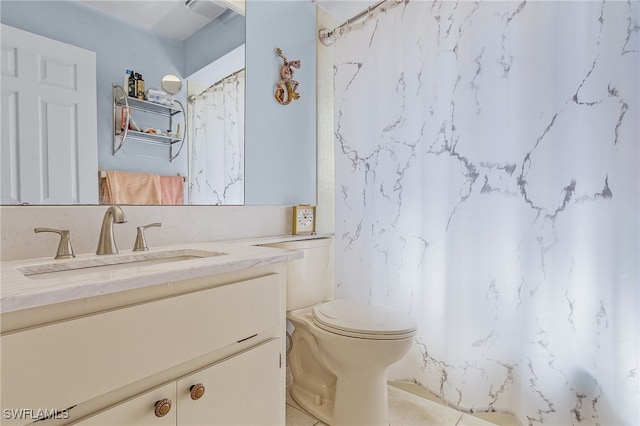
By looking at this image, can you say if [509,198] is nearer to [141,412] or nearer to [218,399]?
[218,399]

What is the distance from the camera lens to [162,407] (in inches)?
28.4

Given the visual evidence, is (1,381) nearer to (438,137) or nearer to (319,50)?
(438,137)

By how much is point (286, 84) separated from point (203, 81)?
54 cm

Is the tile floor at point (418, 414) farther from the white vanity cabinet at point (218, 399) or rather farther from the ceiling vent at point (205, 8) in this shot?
the ceiling vent at point (205, 8)

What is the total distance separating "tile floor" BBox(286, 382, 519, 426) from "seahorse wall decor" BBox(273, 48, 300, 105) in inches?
64.1

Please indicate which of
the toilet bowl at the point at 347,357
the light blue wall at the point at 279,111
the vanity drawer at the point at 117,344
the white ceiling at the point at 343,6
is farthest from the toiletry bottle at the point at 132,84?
Answer: the white ceiling at the point at 343,6

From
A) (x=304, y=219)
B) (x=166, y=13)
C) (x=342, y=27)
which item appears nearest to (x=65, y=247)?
(x=166, y=13)

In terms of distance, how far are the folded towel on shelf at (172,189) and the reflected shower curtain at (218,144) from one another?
4 cm

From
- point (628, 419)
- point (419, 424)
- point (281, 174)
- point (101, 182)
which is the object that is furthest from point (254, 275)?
point (628, 419)

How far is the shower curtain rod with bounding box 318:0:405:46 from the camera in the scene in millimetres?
1609

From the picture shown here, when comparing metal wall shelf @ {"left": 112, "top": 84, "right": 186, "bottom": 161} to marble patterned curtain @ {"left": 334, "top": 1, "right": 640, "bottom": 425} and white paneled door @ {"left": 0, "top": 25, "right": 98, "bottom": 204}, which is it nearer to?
white paneled door @ {"left": 0, "top": 25, "right": 98, "bottom": 204}

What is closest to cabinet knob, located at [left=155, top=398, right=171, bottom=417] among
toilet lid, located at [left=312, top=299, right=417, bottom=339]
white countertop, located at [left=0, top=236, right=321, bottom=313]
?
white countertop, located at [left=0, top=236, right=321, bottom=313]

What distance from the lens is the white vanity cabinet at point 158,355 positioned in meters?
0.56

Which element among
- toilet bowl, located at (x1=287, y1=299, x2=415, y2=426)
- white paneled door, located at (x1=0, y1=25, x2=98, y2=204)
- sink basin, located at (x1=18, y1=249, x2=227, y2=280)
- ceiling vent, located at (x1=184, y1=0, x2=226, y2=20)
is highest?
ceiling vent, located at (x1=184, y1=0, x2=226, y2=20)
